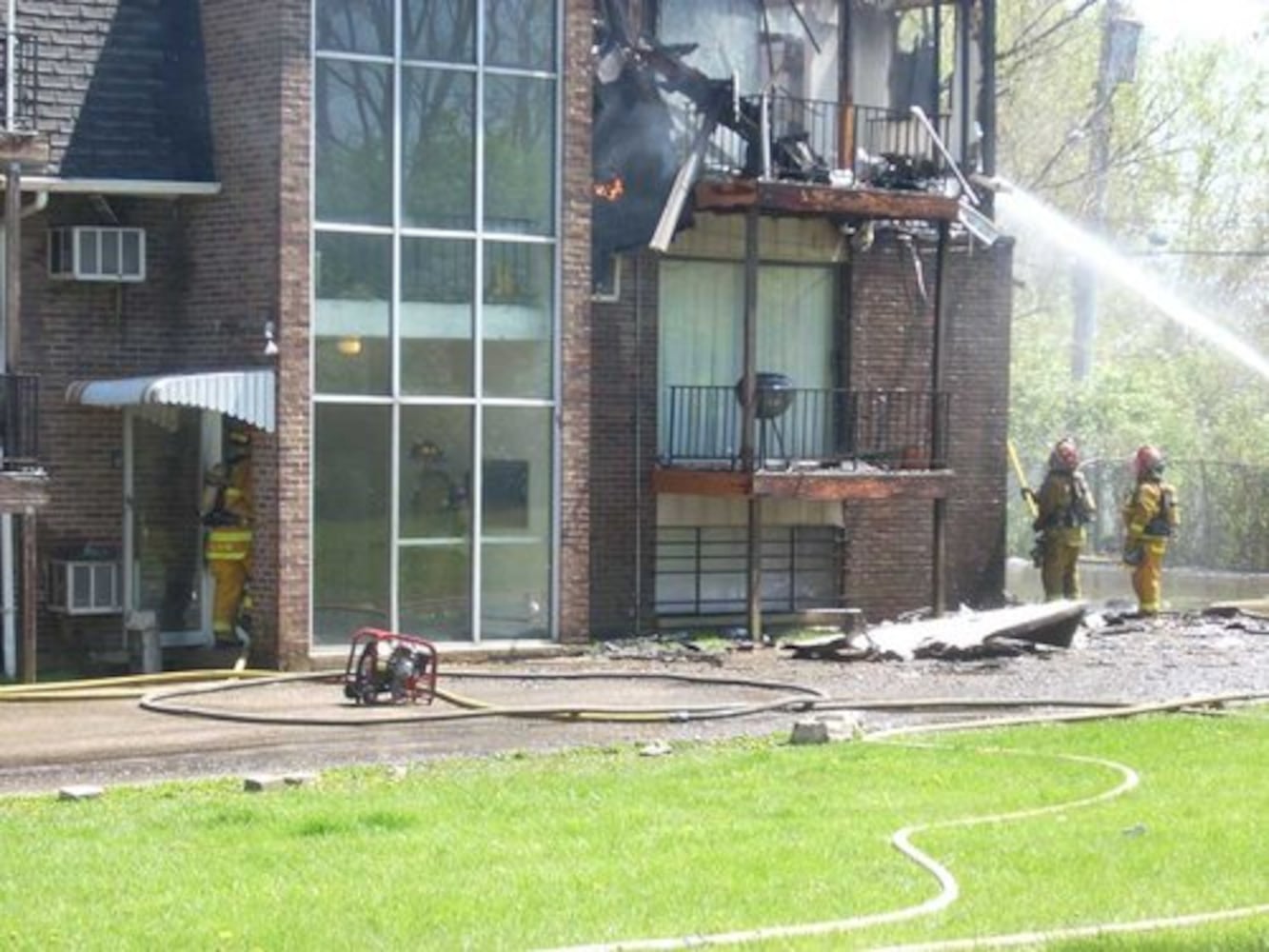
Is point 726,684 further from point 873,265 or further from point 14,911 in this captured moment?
point 14,911

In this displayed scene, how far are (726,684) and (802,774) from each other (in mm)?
5176

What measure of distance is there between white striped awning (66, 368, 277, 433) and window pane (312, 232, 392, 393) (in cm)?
54

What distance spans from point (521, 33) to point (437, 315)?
248 centimetres

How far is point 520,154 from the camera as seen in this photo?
21516 mm

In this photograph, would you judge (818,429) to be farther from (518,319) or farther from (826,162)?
(518,319)

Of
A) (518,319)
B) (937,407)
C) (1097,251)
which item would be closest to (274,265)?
(518,319)

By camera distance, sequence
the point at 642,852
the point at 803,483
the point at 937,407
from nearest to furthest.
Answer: the point at 642,852 → the point at 803,483 → the point at 937,407

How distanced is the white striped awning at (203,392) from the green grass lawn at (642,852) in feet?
20.0

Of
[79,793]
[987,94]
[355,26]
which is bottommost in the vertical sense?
[79,793]

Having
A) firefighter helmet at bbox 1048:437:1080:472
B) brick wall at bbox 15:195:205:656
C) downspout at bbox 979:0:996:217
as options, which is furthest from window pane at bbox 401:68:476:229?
firefighter helmet at bbox 1048:437:1080:472

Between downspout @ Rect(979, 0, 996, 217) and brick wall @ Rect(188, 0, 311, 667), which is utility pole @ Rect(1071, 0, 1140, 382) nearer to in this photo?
downspout @ Rect(979, 0, 996, 217)

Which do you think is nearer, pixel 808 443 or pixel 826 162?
pixel 826 162

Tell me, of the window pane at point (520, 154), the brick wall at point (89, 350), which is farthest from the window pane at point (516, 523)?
the brick wall at point (89, 350)

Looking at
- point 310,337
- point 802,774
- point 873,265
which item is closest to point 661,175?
point 873,265
